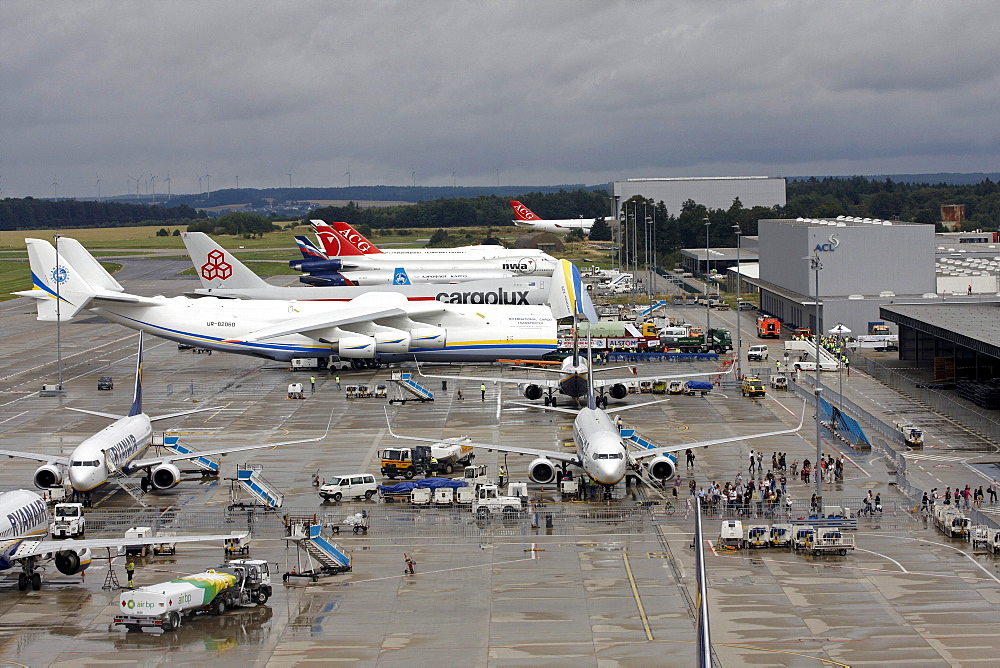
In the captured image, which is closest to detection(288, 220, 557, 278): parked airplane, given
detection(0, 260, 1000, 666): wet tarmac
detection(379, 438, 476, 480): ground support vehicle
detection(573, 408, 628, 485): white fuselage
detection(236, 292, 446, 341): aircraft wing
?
detection(236, 292, 446, 341): aircraft wing

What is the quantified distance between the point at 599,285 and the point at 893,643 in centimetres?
13265

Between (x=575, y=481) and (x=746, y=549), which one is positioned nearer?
(x=746, y=549)

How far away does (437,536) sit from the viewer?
4769cm

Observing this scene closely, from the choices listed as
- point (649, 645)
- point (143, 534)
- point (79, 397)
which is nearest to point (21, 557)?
point (143, 534)

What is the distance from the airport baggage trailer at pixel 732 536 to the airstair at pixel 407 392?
3685 cm

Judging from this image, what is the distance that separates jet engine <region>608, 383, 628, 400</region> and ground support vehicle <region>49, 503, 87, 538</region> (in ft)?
121

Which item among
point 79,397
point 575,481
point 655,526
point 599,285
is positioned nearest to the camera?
point 655,526

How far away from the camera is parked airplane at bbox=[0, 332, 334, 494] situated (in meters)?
51.1

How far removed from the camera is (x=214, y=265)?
4215 inches

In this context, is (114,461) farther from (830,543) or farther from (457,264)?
(457,264)

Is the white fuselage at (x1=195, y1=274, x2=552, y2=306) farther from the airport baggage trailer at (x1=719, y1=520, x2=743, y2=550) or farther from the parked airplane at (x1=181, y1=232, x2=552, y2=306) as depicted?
the airport baggage trailer at (x1=719, y1=520, x2=743, y2=550)

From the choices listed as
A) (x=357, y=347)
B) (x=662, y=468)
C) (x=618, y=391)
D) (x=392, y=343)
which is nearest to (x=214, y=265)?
(x=357, y=347)

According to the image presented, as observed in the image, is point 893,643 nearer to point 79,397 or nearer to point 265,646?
point 265,646

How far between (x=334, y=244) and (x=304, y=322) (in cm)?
6991
